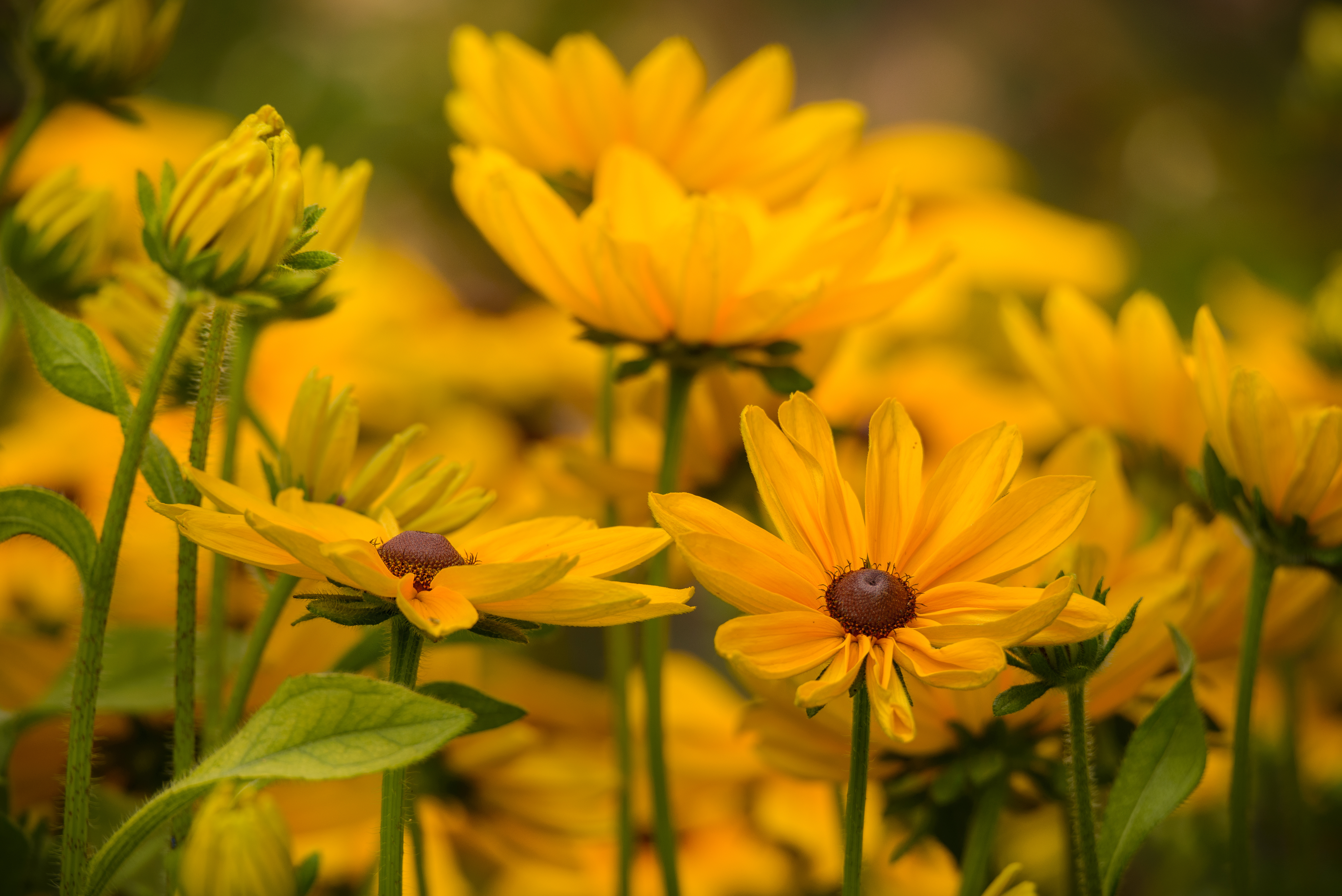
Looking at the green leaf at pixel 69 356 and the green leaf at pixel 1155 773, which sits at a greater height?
the green leaf at pixel 69 356

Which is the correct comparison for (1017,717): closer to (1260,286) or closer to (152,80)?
(152,80)

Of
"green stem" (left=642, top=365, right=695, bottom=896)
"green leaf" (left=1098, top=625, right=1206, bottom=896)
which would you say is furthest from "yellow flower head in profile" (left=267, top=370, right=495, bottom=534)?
"green leaf" (left=1098, top=625, right=1206, bottom=896)

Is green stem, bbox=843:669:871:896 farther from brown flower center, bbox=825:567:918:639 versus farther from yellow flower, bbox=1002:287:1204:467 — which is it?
yellow flower, bbox=1002:287:1204:467

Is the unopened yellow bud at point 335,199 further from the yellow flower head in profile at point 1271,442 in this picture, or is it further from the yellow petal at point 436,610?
the yellow flower head in profile at point 1271,442

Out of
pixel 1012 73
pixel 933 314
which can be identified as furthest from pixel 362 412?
pixel 1012 73

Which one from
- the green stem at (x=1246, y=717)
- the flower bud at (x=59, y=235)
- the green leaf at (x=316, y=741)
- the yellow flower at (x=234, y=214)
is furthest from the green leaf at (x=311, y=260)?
the green stem at (x=1246, y=717)

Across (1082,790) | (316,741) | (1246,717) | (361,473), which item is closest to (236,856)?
(316,741)
